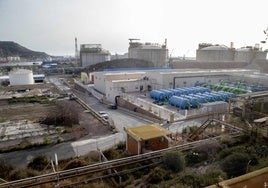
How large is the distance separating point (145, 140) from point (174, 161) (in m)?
2.24

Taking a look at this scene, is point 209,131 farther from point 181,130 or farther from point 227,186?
point 227,186

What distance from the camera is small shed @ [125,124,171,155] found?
934 cm

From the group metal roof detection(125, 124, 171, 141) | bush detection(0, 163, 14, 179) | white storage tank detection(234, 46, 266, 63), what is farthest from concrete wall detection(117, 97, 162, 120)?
white storage tank detection(234, 46, 266, 63)

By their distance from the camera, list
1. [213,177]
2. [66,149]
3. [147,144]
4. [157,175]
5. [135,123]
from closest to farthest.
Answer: [213,177]
[157,175]
[147,144]
[66,149]
[135,123]

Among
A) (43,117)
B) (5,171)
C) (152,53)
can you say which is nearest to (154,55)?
(152,53)

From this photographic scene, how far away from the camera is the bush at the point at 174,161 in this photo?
285 inches

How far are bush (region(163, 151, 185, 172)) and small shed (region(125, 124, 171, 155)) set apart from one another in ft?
6.15

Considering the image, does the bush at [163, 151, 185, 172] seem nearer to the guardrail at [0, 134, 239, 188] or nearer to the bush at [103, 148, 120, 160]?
the guardrail at [0, 134, 239, 188]

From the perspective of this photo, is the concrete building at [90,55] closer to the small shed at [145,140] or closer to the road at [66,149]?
the road at [66,149]

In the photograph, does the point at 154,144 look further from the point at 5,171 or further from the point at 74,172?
the point at 5,171

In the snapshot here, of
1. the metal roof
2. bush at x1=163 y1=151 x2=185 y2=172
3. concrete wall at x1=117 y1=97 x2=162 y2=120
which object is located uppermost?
the metal roof

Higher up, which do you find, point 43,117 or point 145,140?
point 145,140

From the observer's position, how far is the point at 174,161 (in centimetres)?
731

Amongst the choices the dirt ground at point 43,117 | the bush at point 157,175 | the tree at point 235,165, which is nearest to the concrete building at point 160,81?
the dirt ground at point 43,117
